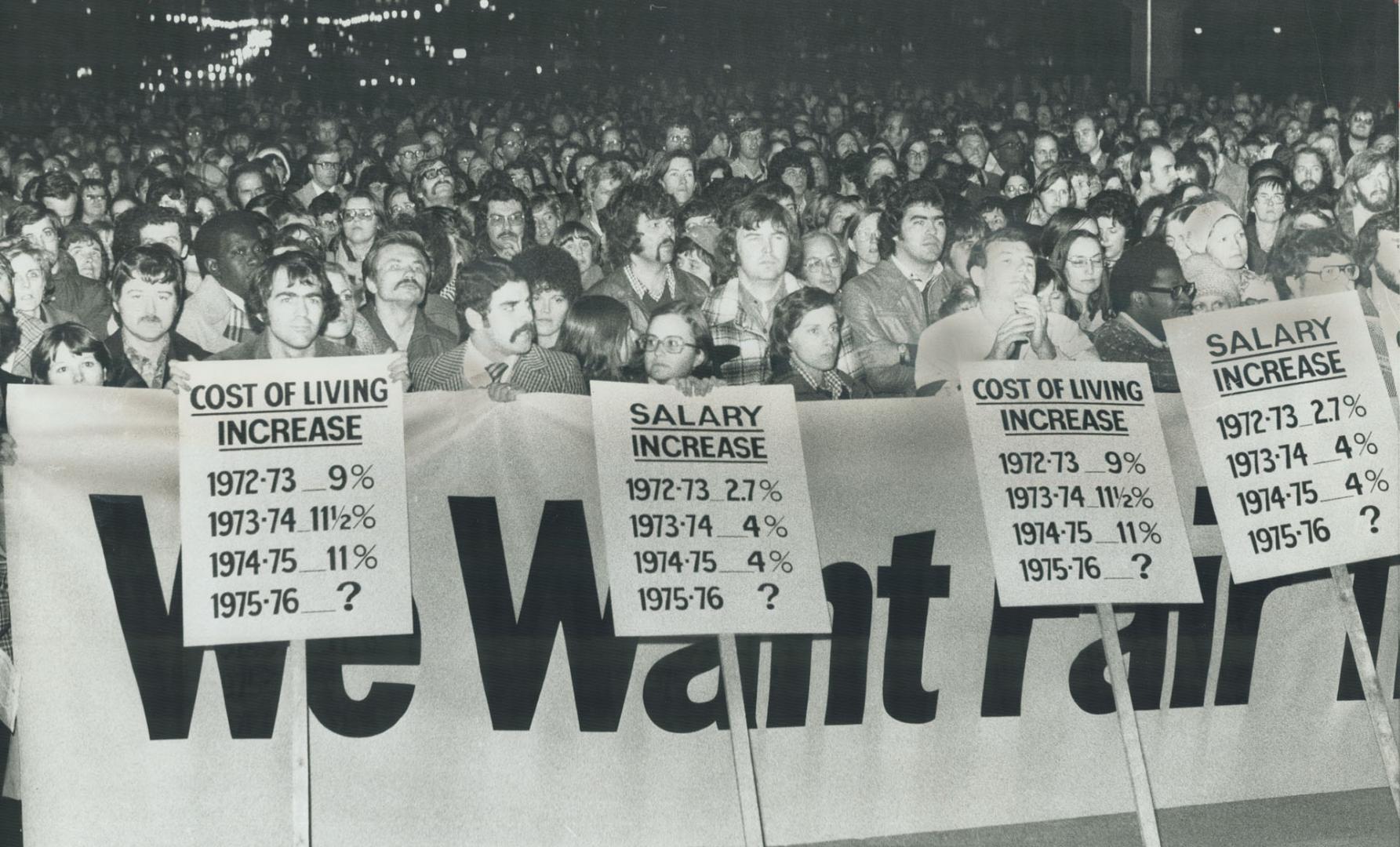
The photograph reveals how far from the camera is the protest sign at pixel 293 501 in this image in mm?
2967

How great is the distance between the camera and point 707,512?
10.5 ft

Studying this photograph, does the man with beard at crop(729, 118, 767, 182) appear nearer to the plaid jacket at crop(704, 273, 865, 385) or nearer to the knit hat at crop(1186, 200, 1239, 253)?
the plaid jacket at crop(704, 273, 865, 385)

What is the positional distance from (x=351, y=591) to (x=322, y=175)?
992 millimetres

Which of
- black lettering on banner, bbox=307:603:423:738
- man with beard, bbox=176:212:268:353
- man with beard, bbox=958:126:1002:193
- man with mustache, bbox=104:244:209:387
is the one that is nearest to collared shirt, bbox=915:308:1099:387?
man with beard, bbox=958:126:1002:193

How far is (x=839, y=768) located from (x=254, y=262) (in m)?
1.66

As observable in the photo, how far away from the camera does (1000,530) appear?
3.35 meters

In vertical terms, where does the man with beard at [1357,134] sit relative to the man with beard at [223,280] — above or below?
above

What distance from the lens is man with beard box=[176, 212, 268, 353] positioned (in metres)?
3.25

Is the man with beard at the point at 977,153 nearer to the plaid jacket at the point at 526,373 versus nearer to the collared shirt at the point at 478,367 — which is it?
the plaid jacket at the point at 526,373

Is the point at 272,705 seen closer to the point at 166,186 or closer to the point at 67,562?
the point at 67,562

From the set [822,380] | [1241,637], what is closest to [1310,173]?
[1241,637]

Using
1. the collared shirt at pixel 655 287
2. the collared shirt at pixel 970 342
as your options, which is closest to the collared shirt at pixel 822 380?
the collared shirt at pixel 970 342

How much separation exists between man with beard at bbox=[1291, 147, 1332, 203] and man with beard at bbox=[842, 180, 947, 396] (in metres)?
0.90

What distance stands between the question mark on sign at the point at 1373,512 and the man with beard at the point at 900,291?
3.36ft
